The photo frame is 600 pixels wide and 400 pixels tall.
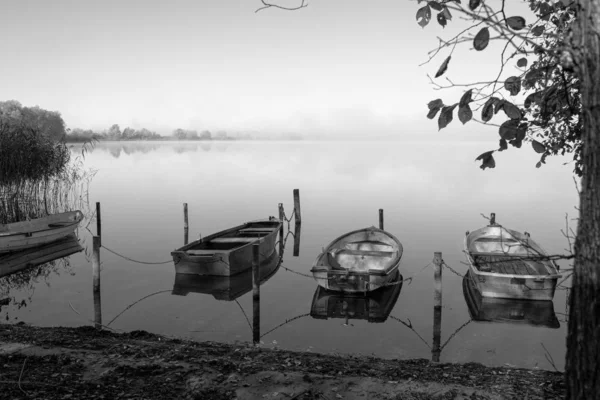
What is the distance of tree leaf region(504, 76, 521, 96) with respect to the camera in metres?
4.13

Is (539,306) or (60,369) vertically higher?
(60,369)

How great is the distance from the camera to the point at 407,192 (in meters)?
47.5

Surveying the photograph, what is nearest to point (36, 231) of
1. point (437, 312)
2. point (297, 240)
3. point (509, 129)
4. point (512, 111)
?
point (297, 240)

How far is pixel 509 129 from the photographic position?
3.88 metres

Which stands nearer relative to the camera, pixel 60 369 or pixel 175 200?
pixel 60 369

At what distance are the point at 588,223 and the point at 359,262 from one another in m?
14.8

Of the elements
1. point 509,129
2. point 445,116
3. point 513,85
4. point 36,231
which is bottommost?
point 36,231

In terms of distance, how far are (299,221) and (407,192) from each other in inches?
773

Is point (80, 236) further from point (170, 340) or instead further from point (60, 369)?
point (60, 369)

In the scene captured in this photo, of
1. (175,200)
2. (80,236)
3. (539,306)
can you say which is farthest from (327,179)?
(539,306)

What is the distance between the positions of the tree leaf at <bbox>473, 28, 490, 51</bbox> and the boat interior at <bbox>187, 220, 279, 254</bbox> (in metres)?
15.3

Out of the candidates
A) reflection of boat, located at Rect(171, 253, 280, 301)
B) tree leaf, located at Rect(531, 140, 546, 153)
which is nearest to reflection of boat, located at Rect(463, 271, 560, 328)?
reflection of boat, located at Rect(171, 253, 280, 301)

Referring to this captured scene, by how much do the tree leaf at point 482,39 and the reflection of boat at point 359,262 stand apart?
12.0m

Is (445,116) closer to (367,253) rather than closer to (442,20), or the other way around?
(442,20)
